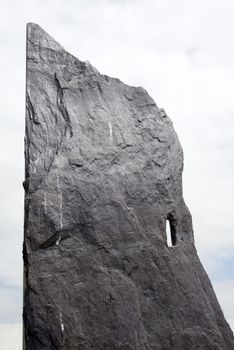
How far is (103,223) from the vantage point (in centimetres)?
705

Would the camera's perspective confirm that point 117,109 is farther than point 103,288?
Yes

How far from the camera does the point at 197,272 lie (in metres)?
7.67

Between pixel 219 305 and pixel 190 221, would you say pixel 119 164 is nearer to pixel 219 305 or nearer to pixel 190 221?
pixel 190 221

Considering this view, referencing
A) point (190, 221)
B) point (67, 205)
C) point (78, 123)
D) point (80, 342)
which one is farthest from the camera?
point (190, 221)

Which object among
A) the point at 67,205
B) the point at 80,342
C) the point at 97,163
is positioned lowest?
the point at 80,342

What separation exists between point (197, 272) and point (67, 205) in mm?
2005

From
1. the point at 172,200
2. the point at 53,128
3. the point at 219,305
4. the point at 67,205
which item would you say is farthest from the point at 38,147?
the point at 219,305

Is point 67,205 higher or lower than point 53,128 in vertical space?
lower

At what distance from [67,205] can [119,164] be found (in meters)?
0.95

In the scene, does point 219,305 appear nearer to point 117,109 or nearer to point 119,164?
point 119,164

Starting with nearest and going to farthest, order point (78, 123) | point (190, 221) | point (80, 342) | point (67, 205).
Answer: point (80, 342), point (67, 205), point (78, 123), point (190, 221)

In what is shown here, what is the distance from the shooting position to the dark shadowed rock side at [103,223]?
6609mm

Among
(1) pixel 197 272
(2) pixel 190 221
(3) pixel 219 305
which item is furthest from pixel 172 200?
(3) pixel 219 305

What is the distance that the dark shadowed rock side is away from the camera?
21.7ft
